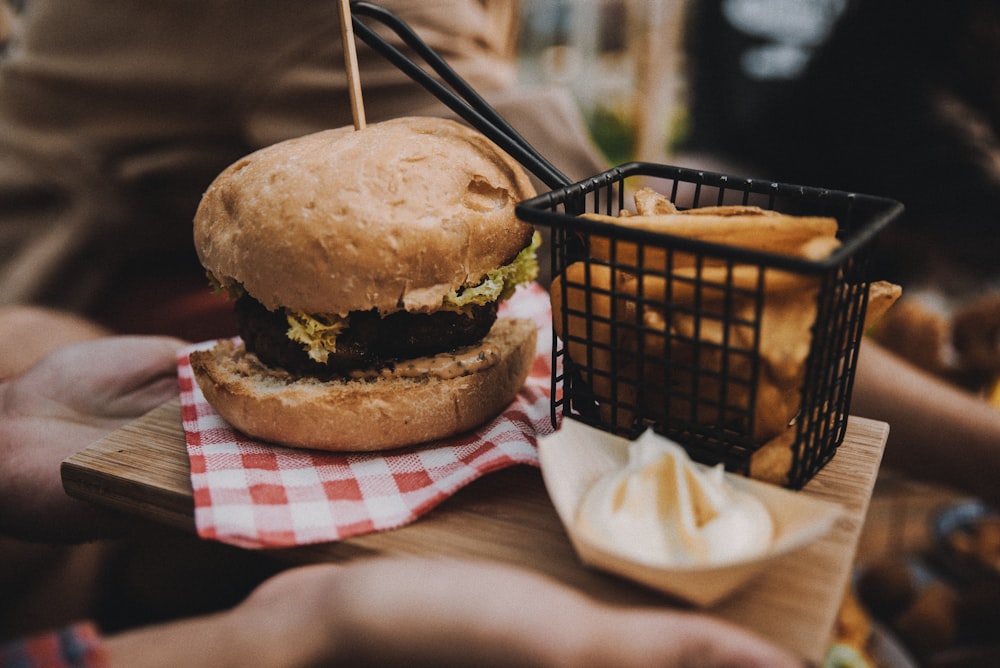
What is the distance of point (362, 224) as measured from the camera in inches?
49.1

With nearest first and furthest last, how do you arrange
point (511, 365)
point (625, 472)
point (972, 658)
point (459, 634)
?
point (459, 634) < point (625, 472) < point (511, 365) < point (972, 658)

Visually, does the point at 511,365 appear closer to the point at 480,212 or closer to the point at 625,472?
the point at 480,212

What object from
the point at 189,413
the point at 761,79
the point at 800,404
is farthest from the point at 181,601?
the point at 761,79

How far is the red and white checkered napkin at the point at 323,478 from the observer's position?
46.1 inches

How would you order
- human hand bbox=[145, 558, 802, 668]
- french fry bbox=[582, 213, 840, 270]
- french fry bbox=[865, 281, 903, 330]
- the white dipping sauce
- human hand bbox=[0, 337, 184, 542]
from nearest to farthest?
human hand bbox=[145, 558, 802, 668]
the white dipping sauce
french fry bbox=[582, 213, 840, 270]
french fry bbox=[865, 281, 903, 330]
human hand bbox=[0, 337, 184, 542]

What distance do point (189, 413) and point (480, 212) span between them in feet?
2.29

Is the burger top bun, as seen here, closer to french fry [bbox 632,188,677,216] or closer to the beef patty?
the beef patty

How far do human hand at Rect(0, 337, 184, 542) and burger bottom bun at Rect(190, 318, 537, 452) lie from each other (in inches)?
14.4

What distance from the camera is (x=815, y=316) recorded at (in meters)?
1.07

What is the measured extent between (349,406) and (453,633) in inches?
21.7

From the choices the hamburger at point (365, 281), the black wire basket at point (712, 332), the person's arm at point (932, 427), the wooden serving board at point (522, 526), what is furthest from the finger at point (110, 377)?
the person's arm at point (932, 427)

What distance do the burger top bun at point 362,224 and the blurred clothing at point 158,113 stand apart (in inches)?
40.3

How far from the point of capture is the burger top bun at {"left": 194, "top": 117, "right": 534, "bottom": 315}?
1.25 m

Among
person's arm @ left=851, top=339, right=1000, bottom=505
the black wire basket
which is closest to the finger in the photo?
the black wire basket
